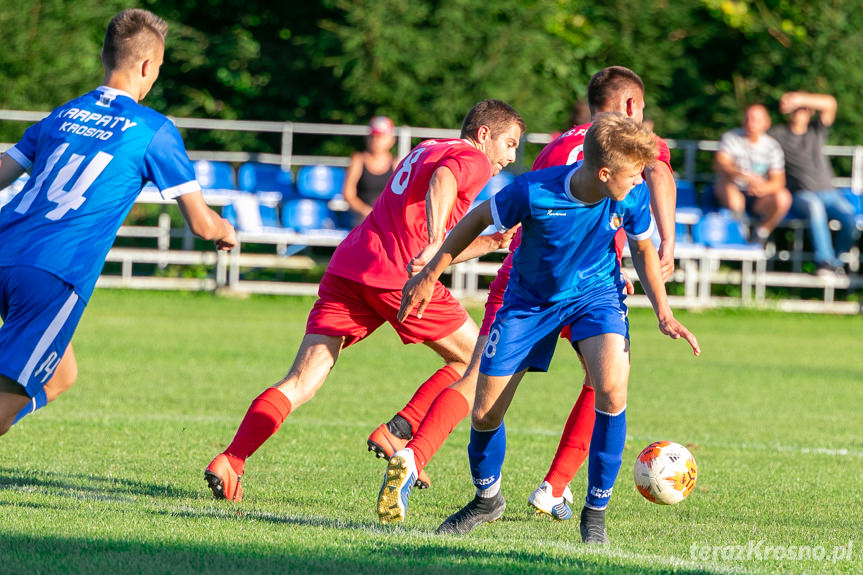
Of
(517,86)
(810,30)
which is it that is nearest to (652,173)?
(517,86)

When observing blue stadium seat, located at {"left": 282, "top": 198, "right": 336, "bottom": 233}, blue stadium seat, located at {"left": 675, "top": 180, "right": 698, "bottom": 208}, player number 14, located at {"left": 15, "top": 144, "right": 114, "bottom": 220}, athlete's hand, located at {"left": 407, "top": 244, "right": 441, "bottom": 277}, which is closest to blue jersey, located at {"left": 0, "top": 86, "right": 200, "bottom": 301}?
player number 14, located at {"left": 15, "top": 144, "right": 114, "bottom": 220}

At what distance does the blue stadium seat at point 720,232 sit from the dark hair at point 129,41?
14993 millimetres

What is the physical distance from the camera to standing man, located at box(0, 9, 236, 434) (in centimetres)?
492

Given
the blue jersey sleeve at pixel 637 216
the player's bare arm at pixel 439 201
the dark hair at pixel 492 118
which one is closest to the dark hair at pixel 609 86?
the dark hair at pixel 492 118

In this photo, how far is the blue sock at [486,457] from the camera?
5348mm

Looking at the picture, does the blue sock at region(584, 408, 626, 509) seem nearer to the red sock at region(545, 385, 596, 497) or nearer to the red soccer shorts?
the red sock at region(545, 385, 596, 497)

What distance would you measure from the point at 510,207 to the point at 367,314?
1332mm

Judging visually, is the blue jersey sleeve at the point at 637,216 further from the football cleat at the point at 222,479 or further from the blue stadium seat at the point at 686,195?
the blue stadium seat at the point at 686,195

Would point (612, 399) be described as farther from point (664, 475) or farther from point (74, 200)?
point (74, 200)

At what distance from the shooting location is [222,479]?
5562 millimetres

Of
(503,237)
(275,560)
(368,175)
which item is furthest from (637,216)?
(368,175)

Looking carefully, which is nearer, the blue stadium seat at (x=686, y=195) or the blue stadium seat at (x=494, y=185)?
the blue stadium seat at (x=494, y=185)

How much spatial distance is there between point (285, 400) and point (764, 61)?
1926 centimetres

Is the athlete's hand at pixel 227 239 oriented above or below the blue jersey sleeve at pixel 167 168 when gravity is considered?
below
